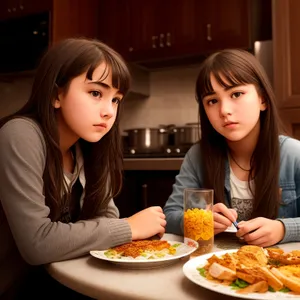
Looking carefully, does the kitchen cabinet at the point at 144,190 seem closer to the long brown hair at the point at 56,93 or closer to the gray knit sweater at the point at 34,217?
the long brown hair at the point at 56,93

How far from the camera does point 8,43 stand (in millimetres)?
3066

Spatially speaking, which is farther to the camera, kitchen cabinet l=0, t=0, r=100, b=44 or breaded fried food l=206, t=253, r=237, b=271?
kitchen cabinet l=0, t=0, r=100, b=44

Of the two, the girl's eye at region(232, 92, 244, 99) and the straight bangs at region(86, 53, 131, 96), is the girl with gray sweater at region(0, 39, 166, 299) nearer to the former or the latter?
the straight bangs at region(86, 53, 131, 96)

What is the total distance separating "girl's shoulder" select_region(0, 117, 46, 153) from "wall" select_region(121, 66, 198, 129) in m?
2.33

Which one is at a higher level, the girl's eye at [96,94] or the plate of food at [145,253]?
the girl's eye at [96,94]

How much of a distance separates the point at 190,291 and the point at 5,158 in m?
0.51

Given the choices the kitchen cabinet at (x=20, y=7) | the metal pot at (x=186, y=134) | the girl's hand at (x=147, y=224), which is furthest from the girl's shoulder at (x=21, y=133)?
the kitchen cabinet at (x=20, y=7)

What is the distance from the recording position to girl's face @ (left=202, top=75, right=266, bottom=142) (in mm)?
1156

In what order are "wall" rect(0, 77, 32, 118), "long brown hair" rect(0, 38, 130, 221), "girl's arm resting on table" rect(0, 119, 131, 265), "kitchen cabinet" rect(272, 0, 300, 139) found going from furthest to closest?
1. "wall" rect(0, 77, 32, 118)
2. "kitchen cabinet" rect(272, 0, 300, 139)
3. "long brown hair" rect(0, 38, 130, 221)
4. "girl's arm resting on table" rect(0, 119, 131, 265)

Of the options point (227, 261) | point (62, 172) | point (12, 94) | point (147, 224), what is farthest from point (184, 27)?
point (227, 261)

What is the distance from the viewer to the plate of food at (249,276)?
1.75 feet

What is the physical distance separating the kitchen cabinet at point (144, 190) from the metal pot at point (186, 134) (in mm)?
472

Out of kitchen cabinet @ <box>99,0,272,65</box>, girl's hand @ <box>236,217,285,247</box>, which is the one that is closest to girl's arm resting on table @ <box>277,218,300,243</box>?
girl's hand @ <box>236,217,285,247</box>

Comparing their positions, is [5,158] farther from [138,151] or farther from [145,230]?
[138,151]
